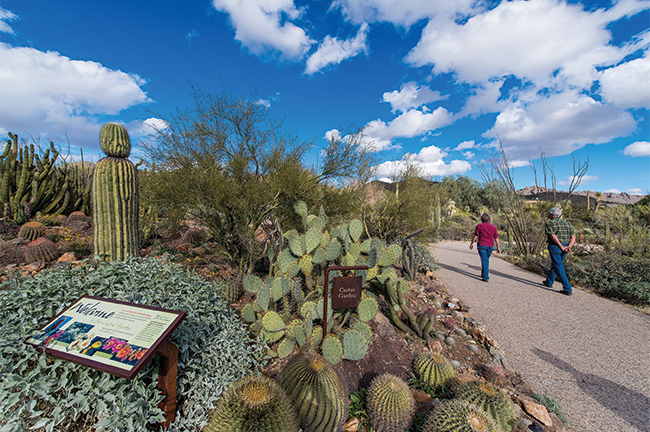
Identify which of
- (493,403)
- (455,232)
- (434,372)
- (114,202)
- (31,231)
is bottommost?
(434,372)

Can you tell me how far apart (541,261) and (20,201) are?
18546 mm

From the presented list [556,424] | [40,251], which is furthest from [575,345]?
[40,251]

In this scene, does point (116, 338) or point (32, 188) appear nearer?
point (116, 338)

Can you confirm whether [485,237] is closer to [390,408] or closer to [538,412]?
[538,412]

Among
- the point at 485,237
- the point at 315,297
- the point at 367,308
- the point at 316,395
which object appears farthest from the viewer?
the point at 485,237

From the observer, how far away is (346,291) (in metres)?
3.20

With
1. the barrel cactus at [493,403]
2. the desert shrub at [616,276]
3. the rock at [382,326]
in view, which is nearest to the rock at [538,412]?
the barrel cactus at [493,403]

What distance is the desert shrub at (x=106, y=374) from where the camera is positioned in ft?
6.24

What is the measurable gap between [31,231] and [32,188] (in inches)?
172

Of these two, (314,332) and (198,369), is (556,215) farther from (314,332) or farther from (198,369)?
(198,369)

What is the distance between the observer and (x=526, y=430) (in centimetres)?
251

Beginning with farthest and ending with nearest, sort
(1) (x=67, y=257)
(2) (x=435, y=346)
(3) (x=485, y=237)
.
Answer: (3) (x=485, y=237) → (1) (x=67, y=257) → (2) (x=435, y=346)

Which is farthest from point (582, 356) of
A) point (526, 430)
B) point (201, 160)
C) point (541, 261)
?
point (201, 160)

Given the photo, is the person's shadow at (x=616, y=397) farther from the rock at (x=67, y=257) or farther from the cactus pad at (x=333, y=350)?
the rock at (x=67, y=257)
